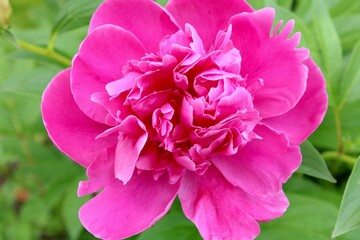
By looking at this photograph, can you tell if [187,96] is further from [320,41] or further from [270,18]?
[320,41]

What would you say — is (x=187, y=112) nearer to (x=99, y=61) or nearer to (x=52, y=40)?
(x=99, y=61)

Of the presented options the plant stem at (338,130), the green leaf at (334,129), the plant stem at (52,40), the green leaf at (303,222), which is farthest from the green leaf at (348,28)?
the plant stem at (52,40)

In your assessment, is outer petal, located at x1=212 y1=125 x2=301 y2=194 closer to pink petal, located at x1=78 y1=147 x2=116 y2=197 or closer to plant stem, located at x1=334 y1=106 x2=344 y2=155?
pink petal, located at x1=78 y1=147 x2=116 y2=197

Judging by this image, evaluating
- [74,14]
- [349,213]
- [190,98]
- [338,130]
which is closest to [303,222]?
[338,130]

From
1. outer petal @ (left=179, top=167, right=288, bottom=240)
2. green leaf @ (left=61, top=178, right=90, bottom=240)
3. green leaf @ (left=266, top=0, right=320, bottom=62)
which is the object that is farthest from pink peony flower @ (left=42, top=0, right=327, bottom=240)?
green leaf @ (left=61, top=178, right=90, bottom=240)

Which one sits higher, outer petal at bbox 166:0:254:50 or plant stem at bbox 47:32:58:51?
outer petal at bbox 166:0:254:50
